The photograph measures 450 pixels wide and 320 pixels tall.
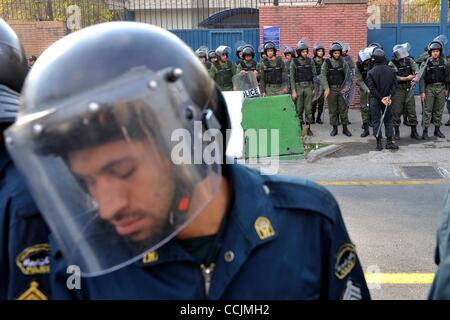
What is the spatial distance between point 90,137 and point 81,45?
25cm

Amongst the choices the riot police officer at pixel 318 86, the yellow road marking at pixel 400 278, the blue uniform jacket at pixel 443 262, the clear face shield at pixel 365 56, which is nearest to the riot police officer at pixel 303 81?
the riot police officer at pixel 318 86

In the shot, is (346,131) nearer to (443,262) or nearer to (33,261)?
(443,262)

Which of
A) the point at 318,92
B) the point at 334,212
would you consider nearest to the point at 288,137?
the point at 318,92

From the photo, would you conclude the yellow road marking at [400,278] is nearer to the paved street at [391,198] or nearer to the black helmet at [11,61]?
the paved street at [391,198]

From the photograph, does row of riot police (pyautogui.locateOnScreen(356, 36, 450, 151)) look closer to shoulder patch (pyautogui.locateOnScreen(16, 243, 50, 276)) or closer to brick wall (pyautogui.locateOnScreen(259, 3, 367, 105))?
brick wall (pyautogui.locateOnScreen(259, 3, 367, 105))

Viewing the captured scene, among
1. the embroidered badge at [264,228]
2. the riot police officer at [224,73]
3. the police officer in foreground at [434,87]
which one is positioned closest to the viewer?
the embroidered badge at [264,228]

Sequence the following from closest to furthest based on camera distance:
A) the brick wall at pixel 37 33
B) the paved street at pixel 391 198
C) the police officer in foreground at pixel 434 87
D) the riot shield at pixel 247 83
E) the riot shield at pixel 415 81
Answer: the paved street at pixel 391 198 < the riot shield at pixel 415 81 < the police officer in foreground at pixel 434 87 < the riot shield at pixel 247 83 < the brick wall at pixel 37 33

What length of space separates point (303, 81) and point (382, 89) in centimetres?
228

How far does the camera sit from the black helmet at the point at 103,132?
136cm

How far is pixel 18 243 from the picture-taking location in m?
1.61

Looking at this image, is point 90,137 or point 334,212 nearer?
point 90,137

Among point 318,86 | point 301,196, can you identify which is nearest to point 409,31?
point 318,86

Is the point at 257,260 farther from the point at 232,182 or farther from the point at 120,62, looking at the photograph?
the point at 120,62

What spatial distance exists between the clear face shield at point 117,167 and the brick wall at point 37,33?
15.1 metres
